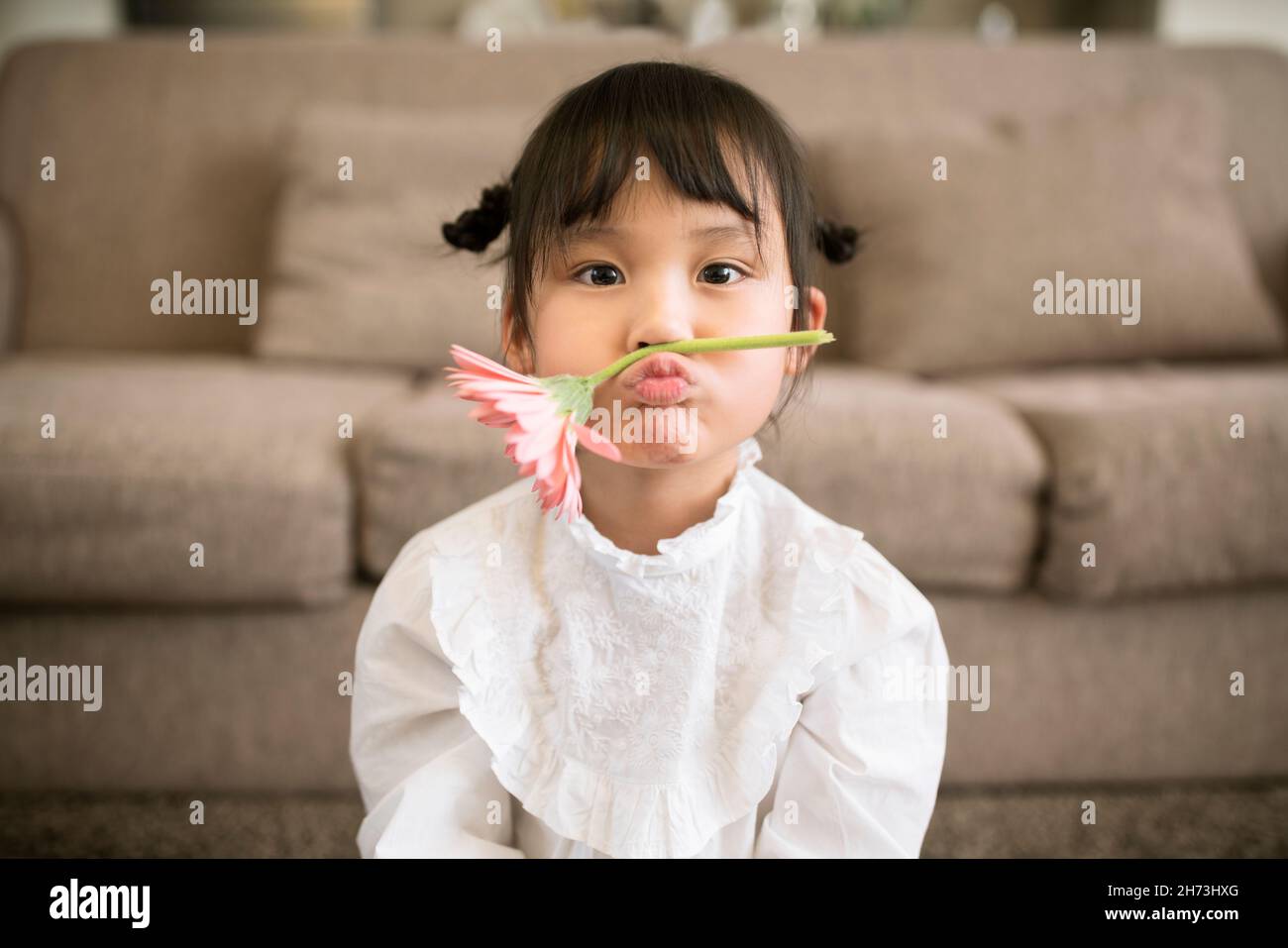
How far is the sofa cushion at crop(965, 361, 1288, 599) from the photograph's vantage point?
3.81 ft

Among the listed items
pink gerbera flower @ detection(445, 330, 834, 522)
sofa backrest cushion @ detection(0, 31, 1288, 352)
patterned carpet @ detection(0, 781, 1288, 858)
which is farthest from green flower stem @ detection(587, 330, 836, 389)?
sofa backrest cushion @ detection(0, 31, 1288, 352)

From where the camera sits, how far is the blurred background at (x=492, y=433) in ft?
3.77

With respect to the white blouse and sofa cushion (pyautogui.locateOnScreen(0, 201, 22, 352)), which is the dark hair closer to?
the white blouse

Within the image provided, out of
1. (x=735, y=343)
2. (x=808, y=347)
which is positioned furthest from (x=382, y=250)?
(x=735, y=343)

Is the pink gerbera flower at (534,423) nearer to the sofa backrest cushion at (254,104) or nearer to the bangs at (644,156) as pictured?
Result: the bangs at (644,156)

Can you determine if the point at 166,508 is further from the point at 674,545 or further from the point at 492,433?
the point at 674,545

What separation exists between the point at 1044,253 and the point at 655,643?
1.01m

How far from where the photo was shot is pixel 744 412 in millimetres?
708

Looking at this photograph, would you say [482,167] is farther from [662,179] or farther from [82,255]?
[662,179]

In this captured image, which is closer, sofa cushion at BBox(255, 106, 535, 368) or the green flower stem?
the green flower stem

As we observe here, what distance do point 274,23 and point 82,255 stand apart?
1857mm

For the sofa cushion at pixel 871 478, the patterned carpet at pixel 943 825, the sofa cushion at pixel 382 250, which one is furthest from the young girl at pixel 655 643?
the sofa cushion at pixel 382 250
